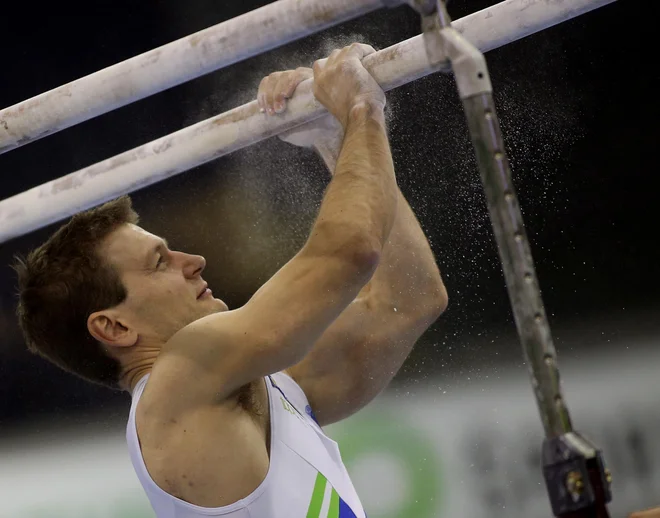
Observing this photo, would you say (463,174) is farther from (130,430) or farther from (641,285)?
(130,430)

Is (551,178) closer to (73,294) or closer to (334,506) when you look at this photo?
(334,506)

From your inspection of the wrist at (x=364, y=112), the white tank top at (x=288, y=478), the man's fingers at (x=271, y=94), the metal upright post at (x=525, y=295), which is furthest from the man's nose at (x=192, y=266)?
the metal upright post at (x=525, y=295)

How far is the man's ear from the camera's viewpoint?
192 cm

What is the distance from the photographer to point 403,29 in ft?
11.5

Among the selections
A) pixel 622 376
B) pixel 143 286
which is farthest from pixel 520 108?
pixel 143 286

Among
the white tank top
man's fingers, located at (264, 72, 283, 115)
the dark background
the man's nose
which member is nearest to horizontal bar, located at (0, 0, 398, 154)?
man's fingers, located at (264, 72, 283, 115)

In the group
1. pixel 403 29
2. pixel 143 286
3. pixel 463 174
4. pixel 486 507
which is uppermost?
pixel 403 29

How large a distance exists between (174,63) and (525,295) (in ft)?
2.90

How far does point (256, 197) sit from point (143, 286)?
1858mm

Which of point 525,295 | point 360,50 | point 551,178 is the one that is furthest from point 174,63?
point 551,178

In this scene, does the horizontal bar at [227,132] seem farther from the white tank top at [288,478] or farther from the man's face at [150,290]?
the white tank top at [288,478]

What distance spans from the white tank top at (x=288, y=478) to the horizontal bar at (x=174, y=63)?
0.60 m

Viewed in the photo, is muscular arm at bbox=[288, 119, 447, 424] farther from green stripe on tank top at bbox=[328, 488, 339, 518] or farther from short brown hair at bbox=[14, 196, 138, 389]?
short brown hair at bbox=[14, 196, 138, 389]

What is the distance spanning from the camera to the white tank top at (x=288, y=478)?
1.66m
